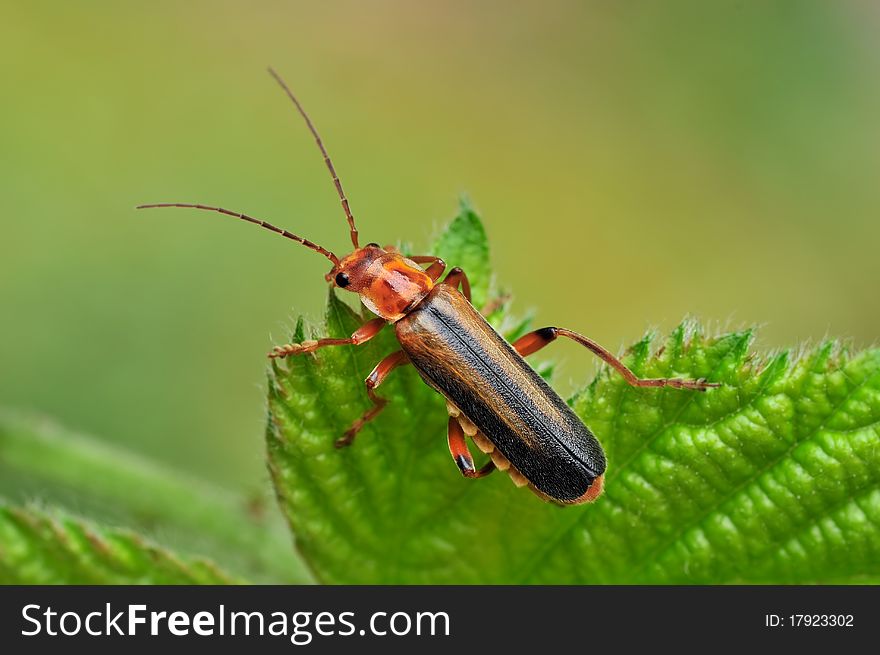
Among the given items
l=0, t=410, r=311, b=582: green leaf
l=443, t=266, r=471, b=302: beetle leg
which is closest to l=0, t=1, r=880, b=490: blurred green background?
l=0, t=410, r=311, b=582: green leaf

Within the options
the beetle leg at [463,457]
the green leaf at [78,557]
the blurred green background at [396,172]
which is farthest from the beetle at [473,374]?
the blurred green background at [396,172]

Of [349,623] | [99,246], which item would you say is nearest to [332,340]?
[349,623]

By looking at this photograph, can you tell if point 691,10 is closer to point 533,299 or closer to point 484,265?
point 533,299

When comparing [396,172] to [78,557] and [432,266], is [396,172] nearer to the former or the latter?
[432,266]

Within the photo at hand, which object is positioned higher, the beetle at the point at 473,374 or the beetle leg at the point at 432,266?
the beetle leg at the point at 432,266

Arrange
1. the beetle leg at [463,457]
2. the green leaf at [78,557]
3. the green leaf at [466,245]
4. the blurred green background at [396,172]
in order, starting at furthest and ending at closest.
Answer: the blurred green background at [396,172] < the green leaf at [466,245] < the beetle leg at [463,457] < the green leaf at [78,557]

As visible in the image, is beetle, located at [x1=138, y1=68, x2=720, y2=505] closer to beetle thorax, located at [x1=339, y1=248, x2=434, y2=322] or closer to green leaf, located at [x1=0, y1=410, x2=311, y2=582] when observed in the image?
beetle thorax, located at [x1=339, y1=248, x2=434, y2=322]

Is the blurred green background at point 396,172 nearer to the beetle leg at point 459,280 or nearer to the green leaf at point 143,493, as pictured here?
the green leaf at point 143,493
